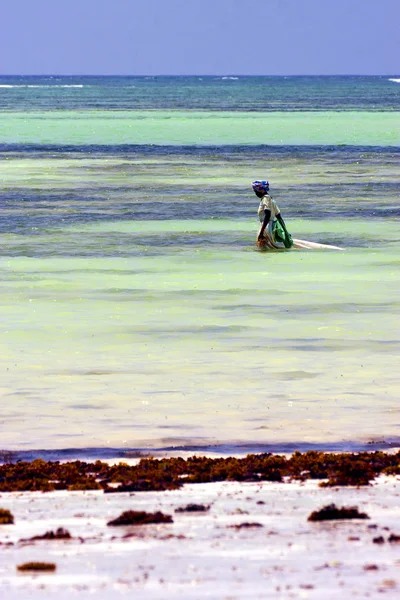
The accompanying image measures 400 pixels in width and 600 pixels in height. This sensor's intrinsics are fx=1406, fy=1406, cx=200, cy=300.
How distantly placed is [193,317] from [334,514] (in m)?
9.37

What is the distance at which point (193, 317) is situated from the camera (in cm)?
1700

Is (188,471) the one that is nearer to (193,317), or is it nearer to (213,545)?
(213,545)

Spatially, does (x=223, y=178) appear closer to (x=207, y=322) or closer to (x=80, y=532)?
(x=207, y=322)

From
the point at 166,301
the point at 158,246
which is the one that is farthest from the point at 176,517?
the point at 158,246

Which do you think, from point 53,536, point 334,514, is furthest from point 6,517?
point 334,514

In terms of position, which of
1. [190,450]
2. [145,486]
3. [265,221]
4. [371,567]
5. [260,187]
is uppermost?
[260,187]

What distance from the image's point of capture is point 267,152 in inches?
2336

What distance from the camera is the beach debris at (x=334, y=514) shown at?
7.70 meters

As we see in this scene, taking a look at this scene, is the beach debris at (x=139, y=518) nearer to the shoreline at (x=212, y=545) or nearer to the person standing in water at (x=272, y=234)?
the shoreline at (x=212, y=545)

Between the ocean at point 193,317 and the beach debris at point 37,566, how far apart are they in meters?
3.09

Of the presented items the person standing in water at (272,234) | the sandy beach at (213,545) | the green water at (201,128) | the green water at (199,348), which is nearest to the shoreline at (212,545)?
the sandy beach at (213,545)

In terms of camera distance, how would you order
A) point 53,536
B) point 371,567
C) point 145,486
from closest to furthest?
point 371,567
point 53,536
point 145,486

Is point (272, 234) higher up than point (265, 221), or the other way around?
point (265, 221)

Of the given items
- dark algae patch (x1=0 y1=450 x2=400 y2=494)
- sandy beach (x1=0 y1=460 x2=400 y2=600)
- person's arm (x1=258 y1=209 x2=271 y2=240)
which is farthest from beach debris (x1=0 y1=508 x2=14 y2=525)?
person's arm (x1=258 y1=209 x2=271 y2=240)
